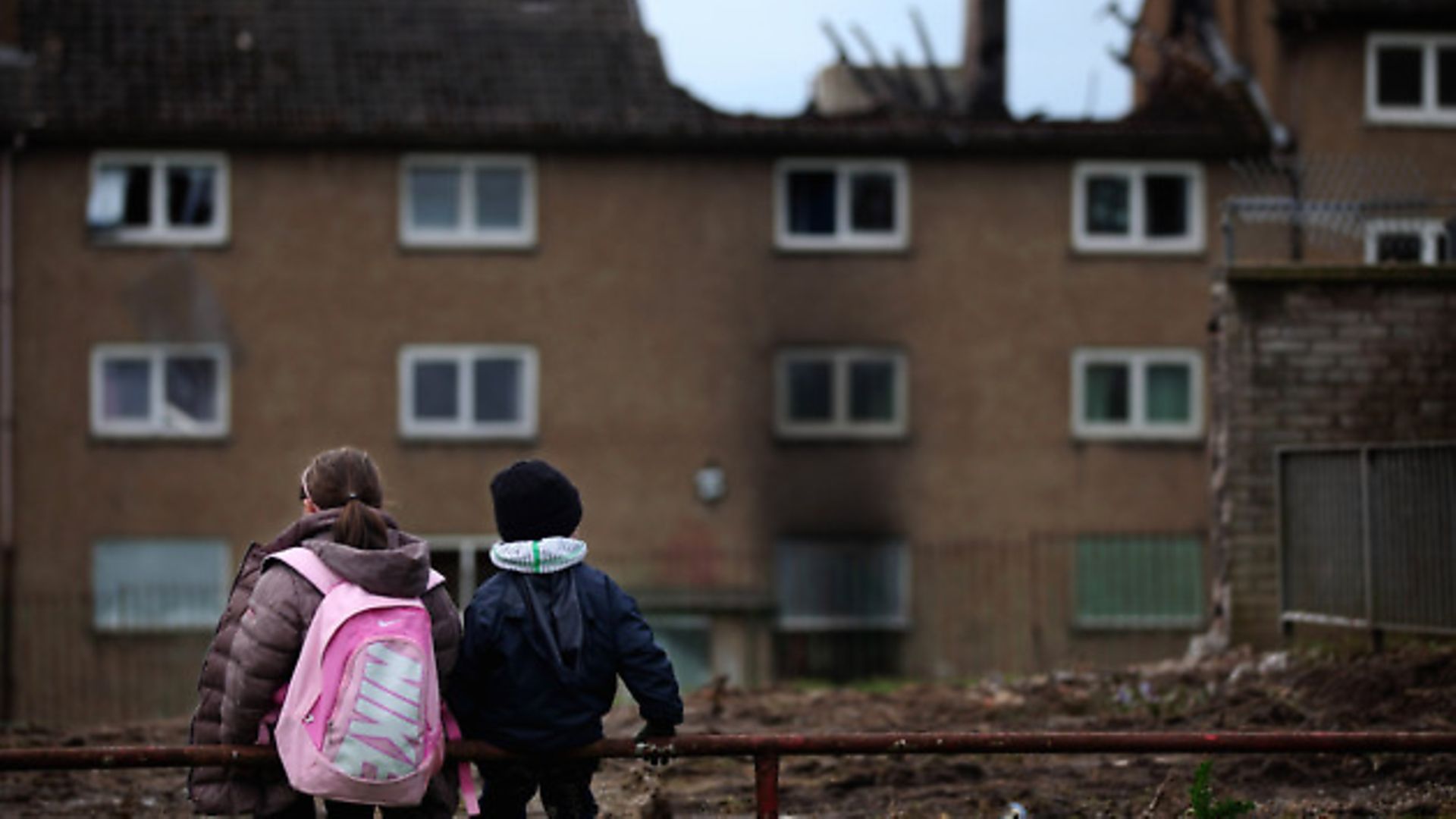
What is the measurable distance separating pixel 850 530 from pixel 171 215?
1000cm

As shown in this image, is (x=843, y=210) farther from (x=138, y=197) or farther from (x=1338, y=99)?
(x=138, y=197)

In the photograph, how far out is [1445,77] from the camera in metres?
32.1

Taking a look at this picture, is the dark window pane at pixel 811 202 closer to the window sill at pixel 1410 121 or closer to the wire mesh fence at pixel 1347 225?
the window sill at pixel 1410 121

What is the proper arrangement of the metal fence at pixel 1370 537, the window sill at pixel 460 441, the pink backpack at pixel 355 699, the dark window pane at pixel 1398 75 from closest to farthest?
the pink backpack at pixel 355 699 → the metal fence at pixel 1370 537 → the window sill at pixel 460 441 → the dark window pane at pixel 1398 75

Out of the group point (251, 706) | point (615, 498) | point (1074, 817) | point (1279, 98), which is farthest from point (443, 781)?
point (1279, 98)

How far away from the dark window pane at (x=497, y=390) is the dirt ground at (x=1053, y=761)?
13588 millimetres

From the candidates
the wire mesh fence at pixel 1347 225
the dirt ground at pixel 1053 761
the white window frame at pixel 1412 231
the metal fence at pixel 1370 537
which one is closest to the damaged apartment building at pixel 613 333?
the wire mesh fence at pixel 1347 225

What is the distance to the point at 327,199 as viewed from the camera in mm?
30688

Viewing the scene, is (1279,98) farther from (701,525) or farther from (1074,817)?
(1074,817)

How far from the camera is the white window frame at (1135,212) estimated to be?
31594mm

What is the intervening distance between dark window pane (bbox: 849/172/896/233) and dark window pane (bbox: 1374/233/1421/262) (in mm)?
11862

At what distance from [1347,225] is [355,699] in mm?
14760

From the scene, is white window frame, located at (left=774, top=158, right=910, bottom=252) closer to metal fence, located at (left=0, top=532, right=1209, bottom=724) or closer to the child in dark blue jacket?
metal fence, located at (left=0, top=532, right=1209, bottom=724)

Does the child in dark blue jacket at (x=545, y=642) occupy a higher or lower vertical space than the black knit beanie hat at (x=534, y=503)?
lower
